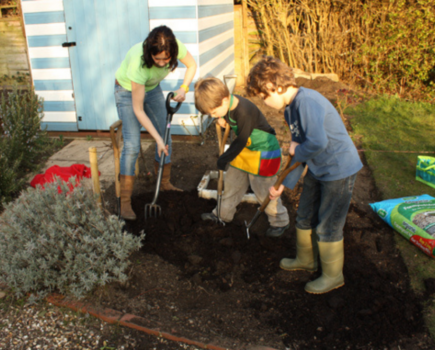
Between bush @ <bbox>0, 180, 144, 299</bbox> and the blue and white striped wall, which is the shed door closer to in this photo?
the blue and white striped wall

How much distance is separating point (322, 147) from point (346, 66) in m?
7.15

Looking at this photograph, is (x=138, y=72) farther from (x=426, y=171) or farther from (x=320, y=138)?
(x=426, y=171)

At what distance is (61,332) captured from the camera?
243 cm

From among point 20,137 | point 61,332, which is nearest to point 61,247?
point 61,332

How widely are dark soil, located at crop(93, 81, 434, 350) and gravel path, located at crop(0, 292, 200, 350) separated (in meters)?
0.15

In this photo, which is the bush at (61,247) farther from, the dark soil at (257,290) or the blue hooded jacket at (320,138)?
the blue hooded jacket at (320,138)

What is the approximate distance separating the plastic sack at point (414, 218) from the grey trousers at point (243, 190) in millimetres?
903

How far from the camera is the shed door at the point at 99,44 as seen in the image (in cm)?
528

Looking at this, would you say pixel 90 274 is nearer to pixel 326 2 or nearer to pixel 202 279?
pixel 202 279

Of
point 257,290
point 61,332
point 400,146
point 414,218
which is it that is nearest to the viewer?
point 61,332

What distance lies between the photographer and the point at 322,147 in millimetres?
2174

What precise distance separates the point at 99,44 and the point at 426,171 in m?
4.55

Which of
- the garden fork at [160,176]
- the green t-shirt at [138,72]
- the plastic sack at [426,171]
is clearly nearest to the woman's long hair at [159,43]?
the green t-shirt at [138,72]

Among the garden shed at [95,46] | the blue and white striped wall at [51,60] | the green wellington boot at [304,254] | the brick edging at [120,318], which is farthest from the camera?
the blue and white striped wall at [51,60]
